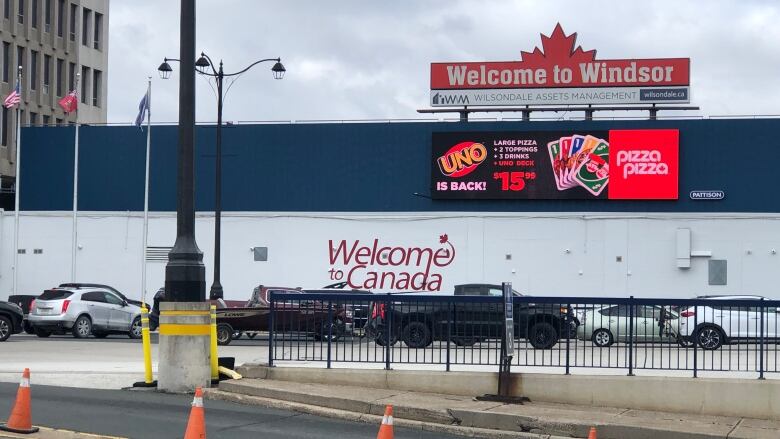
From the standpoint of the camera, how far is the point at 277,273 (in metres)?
48.4

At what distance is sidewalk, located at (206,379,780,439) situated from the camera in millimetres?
14383

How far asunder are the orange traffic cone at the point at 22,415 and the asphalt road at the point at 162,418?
0.73m

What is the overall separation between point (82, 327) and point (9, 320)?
11.4 feet

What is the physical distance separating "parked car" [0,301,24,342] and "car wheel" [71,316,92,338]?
2274 millimetres

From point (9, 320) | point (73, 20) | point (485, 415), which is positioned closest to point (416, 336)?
point (485, 415)

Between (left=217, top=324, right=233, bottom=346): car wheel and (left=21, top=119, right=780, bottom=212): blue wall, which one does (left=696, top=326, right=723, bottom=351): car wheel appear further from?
(left=21, top=119, right=780, bottom=212): blue wall

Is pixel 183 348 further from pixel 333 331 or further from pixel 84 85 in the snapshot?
pixel 84 85

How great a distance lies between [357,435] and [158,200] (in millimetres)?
38157

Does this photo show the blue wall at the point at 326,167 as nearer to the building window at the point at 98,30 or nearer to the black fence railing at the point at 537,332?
the building window at the point at 98,30

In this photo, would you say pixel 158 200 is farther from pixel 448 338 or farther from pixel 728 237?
pixel 448 338

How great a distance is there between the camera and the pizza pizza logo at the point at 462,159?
47.0 m

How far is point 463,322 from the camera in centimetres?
1766

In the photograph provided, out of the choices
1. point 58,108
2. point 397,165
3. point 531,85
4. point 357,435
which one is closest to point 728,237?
point 531,85

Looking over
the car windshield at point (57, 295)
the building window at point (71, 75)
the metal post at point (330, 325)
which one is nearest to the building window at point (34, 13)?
the building window at point (71, 75)
